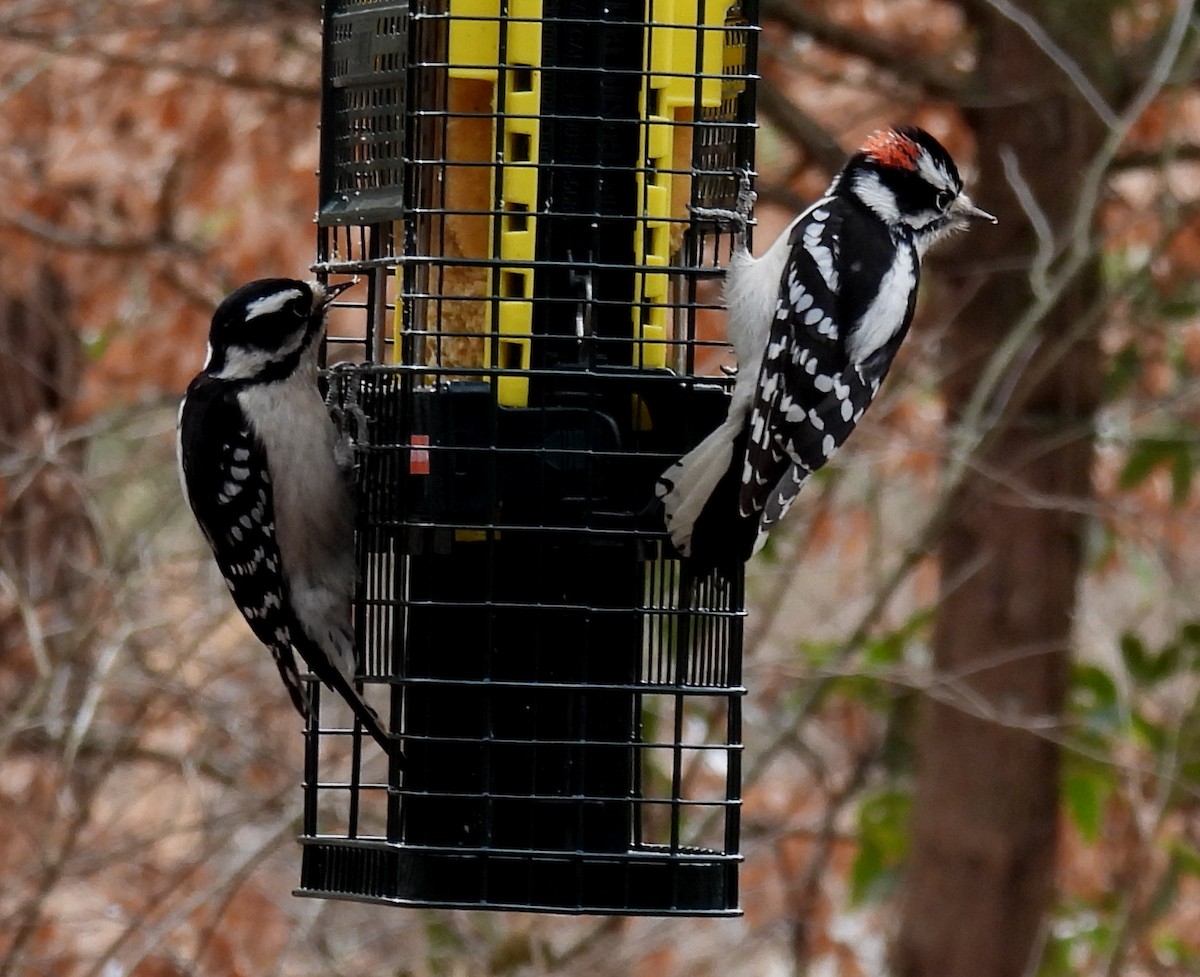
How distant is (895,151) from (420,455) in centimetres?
145

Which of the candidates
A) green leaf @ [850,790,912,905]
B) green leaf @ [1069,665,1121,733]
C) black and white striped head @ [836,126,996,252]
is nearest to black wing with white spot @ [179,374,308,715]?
black and white striped head @ [836,126,996,252]

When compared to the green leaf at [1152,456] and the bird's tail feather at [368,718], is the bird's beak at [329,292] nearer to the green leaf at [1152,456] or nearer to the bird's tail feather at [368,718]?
the bird's tail feather at [368,718]

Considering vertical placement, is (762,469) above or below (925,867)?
above

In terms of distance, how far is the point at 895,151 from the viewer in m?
5.00

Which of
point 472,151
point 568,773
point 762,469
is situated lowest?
point 568,773

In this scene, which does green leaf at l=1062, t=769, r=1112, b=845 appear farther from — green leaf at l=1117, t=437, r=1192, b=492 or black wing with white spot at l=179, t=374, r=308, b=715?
black wing with white spot at l=179, t=374, r=308, b=715

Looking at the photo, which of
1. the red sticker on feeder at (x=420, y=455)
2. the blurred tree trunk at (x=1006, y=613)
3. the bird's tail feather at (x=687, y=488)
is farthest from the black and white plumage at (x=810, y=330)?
the blurred tree trunk at (x=1006, y=613)

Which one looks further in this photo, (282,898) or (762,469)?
(282,898)

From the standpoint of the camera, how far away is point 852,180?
5074 mm

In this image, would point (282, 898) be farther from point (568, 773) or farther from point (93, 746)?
point (568, 773)

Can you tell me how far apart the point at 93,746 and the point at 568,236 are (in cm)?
355

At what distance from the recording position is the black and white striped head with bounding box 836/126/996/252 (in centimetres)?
499

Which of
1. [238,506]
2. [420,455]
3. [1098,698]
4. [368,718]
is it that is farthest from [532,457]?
[1098,698]

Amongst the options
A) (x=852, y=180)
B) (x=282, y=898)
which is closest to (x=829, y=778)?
(x=282, y=898)
